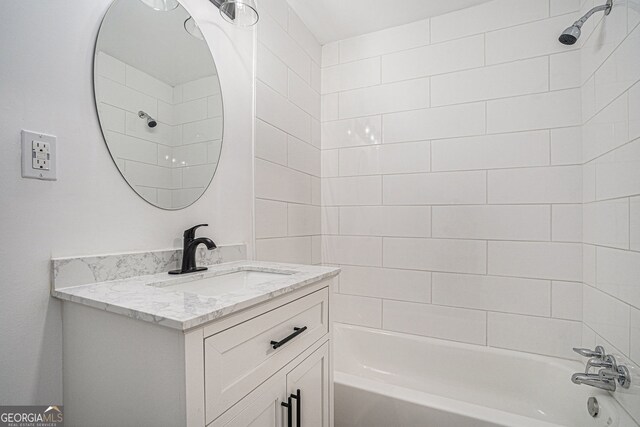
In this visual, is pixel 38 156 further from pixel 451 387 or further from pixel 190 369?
pixel 451 387

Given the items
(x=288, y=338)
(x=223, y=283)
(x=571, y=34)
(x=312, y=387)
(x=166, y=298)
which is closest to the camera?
(x=166, y=298)

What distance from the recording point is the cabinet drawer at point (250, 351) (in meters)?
0.66

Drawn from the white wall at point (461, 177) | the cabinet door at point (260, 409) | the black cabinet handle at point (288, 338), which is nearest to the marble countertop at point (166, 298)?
the black cabinet handle at point (288, 338)

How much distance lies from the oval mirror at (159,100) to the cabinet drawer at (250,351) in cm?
62

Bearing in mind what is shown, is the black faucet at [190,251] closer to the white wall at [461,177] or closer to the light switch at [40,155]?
the light switch at [40,155]

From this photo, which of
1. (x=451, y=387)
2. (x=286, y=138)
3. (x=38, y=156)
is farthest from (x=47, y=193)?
(x=451, y=387)

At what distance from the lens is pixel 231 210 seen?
A: 1445 mm

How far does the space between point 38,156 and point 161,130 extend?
0.41 m

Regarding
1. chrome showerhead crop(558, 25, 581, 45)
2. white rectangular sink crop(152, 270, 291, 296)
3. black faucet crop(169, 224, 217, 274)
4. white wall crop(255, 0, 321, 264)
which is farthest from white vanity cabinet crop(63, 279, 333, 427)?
chrome showerhead crop(558, 25, 581, 45)

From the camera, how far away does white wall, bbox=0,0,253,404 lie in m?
0.75

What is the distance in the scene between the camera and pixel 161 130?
114cm

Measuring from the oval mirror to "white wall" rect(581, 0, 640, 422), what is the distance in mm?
1563

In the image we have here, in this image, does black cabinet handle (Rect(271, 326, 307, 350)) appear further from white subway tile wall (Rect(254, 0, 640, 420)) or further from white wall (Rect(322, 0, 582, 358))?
white wall (Rect(322, 0, 582, 358))

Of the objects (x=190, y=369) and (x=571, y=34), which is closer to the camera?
(x=190, y=369)
